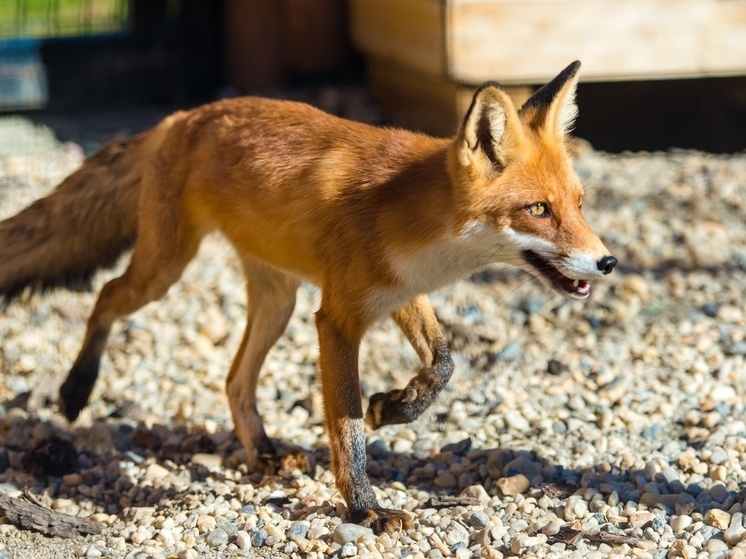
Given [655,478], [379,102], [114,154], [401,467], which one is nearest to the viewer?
[655,478]

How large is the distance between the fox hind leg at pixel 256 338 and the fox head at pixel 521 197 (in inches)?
50.8

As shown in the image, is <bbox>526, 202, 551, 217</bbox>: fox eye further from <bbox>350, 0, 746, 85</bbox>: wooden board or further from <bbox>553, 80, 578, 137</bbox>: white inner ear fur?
<bbox>350, 0, 746, 85</bbox>: wooden board

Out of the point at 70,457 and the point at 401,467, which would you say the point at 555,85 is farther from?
the point at 70,457

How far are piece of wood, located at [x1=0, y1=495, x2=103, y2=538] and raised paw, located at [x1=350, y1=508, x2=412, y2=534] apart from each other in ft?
3.33

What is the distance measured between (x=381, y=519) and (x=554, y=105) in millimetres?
1647

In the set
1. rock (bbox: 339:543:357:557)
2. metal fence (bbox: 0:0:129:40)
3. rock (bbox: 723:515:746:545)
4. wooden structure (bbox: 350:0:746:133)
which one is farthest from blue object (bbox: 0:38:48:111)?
rock (bbox: 723:515:746:545)

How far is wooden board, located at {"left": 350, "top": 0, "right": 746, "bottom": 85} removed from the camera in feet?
23.2

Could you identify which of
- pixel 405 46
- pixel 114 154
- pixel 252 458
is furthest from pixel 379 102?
pixel 252 458

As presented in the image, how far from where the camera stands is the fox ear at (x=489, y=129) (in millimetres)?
3496

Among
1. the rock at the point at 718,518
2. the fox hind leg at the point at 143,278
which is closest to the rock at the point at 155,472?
the fox hind leg at the point at 143,278

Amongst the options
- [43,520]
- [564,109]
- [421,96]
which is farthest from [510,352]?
[421,96]

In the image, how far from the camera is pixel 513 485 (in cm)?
411

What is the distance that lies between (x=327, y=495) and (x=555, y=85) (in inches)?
Result: 72.5

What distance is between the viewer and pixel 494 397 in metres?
5.02
